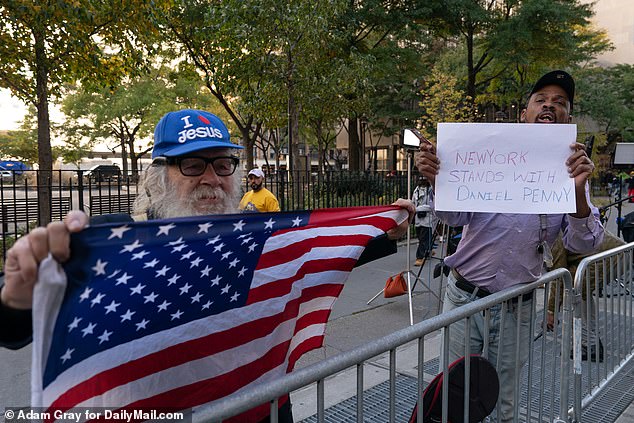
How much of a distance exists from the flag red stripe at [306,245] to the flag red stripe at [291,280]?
0.07 metres

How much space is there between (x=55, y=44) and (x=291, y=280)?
898cm

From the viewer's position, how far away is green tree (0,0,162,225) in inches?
299

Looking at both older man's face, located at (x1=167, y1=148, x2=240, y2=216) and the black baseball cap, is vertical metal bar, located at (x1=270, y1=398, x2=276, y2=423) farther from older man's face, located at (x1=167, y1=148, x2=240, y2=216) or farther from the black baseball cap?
the black baseball cap

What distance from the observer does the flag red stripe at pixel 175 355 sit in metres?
1.31

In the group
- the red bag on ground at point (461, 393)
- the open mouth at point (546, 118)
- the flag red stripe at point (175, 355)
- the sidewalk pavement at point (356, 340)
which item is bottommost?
the sidewalk pavement at point (356, 340)

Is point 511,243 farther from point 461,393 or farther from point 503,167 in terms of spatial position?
point 461,393

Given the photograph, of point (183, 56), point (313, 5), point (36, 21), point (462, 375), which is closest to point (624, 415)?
point (462, 375)

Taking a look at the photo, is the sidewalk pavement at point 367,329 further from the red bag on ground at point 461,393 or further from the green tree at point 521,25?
the green tree at point 521,25

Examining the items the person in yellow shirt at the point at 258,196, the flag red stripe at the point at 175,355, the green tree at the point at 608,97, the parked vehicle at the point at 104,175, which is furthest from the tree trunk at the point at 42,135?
the green tree at the point at 608,97

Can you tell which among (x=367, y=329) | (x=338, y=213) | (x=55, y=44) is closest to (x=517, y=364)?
(x=338, y=213)

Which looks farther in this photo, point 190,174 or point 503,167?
point 503,167

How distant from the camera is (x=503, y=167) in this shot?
99.6 inches

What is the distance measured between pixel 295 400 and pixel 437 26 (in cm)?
1842

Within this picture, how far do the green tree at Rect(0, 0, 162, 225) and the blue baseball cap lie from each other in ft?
21.1
